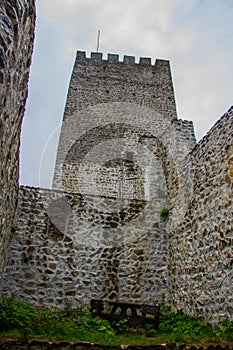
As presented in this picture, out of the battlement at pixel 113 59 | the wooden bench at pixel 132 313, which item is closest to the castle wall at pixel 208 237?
the wooden bench at pixel 132 313

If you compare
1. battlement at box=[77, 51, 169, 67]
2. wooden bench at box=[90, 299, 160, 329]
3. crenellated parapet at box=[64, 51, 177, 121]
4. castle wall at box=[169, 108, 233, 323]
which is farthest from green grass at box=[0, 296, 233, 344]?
battlement at box=[77, 51, 169, 67]

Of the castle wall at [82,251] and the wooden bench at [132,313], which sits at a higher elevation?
the castle wall at [82,251]

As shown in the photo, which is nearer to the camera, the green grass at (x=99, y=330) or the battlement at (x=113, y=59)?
the green grass at (x=99, y=330)

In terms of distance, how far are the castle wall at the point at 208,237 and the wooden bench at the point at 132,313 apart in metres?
0.72

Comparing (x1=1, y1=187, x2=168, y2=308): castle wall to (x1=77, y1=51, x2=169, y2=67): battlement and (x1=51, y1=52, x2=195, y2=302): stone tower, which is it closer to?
(x1=51, y1=52, x2=195, y2=302): stone tower

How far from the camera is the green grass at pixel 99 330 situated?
4.21 meters

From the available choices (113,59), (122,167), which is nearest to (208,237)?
(122,167)

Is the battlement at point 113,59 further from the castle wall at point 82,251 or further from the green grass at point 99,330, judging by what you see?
the green grass at point 99,330

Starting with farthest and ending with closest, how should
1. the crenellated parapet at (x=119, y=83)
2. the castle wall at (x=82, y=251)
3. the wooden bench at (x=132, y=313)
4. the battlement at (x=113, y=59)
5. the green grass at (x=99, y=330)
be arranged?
1. the battlement at (x=113, y=59)
2. the crenellated parapet at (x=119, y=83)
3. the castle wall at (x=82, y=251)
4. the wooden bench at (x=132, y=313)
5. the green grass at (x=99, y=330)

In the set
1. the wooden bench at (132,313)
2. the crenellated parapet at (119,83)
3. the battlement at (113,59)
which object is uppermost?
the battlement at (113,59)

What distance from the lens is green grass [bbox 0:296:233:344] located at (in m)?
4.21

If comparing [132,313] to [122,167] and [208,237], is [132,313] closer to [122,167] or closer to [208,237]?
[208,237]

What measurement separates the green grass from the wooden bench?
0.35ft

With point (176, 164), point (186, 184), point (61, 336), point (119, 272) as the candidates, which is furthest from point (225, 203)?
point (61, 336)
